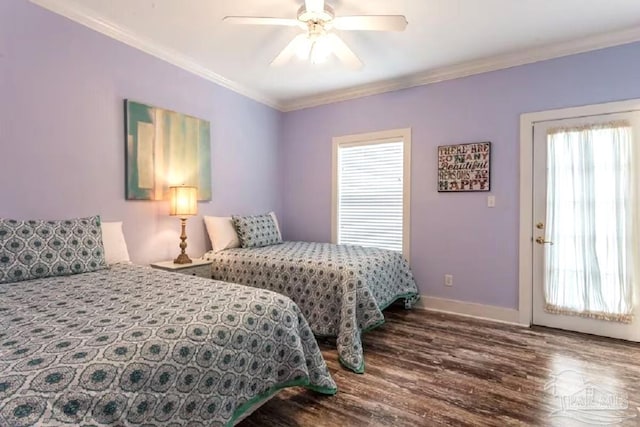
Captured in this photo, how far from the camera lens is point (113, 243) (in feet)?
8.38

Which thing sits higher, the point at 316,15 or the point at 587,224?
the point at 316,15

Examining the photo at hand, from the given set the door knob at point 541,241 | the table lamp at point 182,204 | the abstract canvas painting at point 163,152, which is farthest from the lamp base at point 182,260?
the door knob at point 541,241

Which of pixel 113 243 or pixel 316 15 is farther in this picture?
pixel 113 243

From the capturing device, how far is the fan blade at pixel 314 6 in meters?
2.01

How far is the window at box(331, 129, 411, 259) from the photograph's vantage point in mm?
3807

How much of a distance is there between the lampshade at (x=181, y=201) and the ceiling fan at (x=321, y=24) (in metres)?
1.44

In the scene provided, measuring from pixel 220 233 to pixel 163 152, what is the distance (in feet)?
3.22

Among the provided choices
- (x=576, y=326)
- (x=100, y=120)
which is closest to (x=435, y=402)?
(x=576, y=326)

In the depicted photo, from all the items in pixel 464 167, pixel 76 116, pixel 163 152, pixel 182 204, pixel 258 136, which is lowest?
pixel 182 204

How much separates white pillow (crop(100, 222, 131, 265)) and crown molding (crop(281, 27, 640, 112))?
2811mm

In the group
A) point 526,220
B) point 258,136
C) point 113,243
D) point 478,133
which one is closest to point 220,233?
point 113,243

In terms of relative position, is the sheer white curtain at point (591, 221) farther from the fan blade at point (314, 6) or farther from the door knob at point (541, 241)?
the fan blade at point (314, 6)

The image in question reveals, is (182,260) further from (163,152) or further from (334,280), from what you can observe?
(334,280)

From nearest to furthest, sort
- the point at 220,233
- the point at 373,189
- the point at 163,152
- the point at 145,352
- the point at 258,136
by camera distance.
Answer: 1. the point at 145,352
2. the point at 163,152
3. the point at 220,233
4. the point at 373,189
5. the point at 258,136
